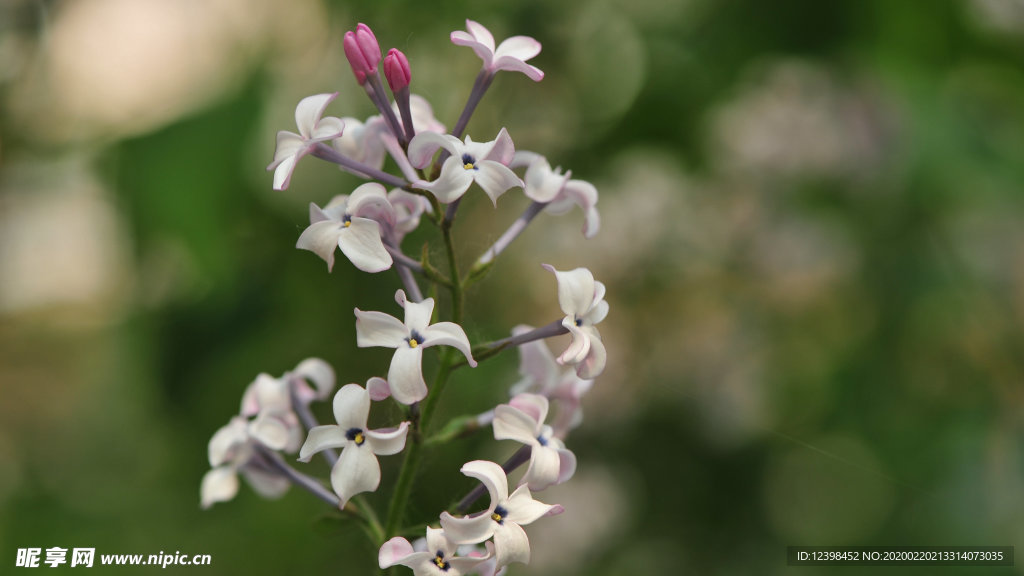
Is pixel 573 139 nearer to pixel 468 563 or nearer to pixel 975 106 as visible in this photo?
pixel 975 106

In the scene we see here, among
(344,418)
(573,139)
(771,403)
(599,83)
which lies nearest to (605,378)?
(771,403)

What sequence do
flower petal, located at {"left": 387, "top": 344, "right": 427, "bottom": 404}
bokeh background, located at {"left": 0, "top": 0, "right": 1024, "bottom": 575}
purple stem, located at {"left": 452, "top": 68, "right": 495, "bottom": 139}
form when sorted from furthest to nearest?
bokeh background, located at {"left": 0, "top": 0, "right": 1024, "bottom": 575} → purple stem, located at {"left": 452, "top": 68, "right": 495, "bottom": 139} → flower petal, located at {"left": 387, "top": 344, "right": 427, "bottom": 404}

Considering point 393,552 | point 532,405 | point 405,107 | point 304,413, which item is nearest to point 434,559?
point 393,552

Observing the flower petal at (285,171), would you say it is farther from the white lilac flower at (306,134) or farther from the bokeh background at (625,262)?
the bokeh background at (625,262)

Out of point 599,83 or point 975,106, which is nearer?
point 975,106

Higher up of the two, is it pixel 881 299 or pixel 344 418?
pixel 344 418

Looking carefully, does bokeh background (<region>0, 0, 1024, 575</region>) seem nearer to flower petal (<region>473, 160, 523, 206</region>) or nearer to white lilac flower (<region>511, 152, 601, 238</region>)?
white lilac flower (<region>511, 152, 601, 238</region>)

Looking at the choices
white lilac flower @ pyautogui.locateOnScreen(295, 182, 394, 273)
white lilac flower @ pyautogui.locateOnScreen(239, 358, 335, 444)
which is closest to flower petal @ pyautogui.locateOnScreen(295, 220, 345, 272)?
white lilac flower @ pyautogui.locateOnScreen(295, 182, 394, 273)
